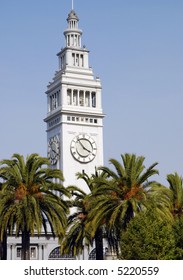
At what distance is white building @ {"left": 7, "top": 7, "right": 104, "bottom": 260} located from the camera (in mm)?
103938

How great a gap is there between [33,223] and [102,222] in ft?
18.9

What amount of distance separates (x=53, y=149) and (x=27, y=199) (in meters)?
54.0

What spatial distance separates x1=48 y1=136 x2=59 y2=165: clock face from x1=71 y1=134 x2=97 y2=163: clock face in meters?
2.75

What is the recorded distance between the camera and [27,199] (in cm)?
5212

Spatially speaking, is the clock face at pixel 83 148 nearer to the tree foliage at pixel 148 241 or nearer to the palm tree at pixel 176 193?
the palm tree at pixel 176 193

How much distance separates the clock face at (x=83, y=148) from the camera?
104m

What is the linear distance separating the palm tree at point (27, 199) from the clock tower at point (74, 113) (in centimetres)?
4758

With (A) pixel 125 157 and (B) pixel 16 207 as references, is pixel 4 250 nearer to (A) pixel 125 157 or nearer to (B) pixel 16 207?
(B) pixel 16 207

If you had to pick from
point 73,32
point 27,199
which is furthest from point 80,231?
point 73,32

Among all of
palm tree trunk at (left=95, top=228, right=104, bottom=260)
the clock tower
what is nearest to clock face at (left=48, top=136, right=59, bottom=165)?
the clock tower

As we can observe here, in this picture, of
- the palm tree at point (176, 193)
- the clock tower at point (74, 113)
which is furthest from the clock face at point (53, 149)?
the palm tree at point (176, 193)

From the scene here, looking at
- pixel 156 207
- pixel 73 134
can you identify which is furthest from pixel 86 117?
pixel 156 207

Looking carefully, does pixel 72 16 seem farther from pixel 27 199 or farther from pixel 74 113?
pixel 27 199

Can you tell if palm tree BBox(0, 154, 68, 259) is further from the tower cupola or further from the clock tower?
the tower cupola
